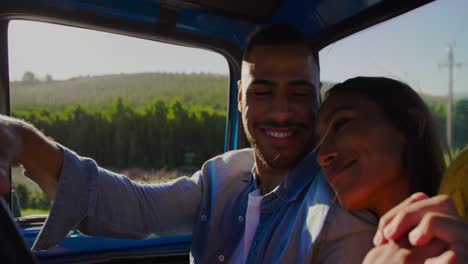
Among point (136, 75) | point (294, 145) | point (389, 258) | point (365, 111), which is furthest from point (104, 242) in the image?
point (389, 258)

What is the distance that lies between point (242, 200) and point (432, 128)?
89 cm

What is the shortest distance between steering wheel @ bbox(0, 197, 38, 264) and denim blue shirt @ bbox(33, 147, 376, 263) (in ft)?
2.71

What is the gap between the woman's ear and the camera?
1336 millimetres

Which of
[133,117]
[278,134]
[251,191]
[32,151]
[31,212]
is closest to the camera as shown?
[32,151]

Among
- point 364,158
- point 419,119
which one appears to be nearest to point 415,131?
point 419,119

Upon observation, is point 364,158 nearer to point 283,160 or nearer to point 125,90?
point 283,160

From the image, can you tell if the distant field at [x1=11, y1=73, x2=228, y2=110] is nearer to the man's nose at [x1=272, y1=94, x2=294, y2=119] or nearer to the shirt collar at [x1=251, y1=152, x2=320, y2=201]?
the man's nose at [x1=272, y1=94, x2=294, y2=119]

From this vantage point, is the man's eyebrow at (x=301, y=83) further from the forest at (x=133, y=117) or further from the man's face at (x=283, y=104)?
the forest at (x=133, y=117)

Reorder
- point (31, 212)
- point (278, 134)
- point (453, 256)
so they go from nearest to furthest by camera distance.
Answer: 1. point (453, 256)
2. point (278, 134)
3. point (31, 212)

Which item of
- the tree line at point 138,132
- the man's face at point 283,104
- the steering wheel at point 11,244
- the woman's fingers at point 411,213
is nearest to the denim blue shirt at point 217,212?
the man's face at point 283,104

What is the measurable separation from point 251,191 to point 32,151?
0.86 meters

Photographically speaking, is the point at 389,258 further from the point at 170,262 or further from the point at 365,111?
the point at 170,262

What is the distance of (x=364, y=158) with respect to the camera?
4.31ft

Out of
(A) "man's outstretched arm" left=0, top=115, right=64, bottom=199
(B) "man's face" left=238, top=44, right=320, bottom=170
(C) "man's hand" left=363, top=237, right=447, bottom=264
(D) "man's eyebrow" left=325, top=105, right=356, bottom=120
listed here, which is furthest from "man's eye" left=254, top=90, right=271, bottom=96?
(C) "man's hand" left=363, top=237, right=447, bottom=264
